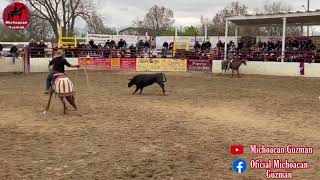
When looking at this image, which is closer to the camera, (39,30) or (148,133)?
(148,133)

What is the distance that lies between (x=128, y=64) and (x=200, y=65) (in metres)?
4.20

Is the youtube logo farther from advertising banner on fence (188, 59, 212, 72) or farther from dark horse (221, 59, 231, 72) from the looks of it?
advertising banner on fence (188, 59, 212, 72)

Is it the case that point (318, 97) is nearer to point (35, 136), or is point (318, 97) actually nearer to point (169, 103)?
point (169, 103)

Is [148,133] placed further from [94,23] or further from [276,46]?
[94,23]

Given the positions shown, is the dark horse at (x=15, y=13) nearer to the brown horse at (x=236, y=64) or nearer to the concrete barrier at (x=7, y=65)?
the concrete barrier at (x=7, y=65)

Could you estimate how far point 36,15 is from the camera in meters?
57.7

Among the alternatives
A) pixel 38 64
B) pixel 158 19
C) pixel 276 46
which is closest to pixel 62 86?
pixel 38 64

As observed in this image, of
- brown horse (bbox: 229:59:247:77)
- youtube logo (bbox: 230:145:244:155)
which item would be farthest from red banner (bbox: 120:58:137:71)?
youtube logo (bbox: 230:145:244:155)

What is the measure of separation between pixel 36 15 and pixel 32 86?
4136 cm

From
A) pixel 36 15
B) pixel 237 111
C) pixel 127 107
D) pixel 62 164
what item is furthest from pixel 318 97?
pixel 36 15

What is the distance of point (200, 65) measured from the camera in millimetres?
28656

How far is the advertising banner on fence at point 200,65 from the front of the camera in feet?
93.4

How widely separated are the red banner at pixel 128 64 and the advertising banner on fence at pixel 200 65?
3.25 m

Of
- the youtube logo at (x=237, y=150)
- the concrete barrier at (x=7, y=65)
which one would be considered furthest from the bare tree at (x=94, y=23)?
the youtube logo at (x=237, y=150)
